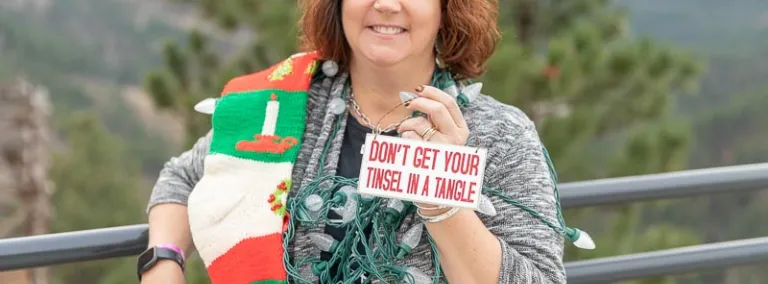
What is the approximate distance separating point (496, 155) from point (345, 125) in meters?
0.24

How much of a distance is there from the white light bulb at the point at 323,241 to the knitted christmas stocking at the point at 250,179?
0.05 meters

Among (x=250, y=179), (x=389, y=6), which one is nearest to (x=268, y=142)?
(x=250, y=179)

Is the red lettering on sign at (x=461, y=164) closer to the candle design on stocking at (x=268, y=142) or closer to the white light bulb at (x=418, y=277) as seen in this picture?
the white light bulb at (x=418, y=277)

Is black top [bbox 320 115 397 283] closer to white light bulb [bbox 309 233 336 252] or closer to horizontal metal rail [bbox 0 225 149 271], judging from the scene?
white light bulb [bbox 309 233 336 252]

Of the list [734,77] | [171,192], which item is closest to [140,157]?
[734,77]

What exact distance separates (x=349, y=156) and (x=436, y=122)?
29cm

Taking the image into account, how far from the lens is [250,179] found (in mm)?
1256

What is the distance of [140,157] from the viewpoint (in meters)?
29.5

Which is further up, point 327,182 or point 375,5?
point 375,5

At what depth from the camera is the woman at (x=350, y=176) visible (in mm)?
1157

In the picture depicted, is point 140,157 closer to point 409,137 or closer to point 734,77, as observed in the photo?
point 734,77

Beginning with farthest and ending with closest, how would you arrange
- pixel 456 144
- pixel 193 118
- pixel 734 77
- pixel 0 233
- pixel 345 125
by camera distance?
1. pixel 734 77
2. pixel 193 118
3. pixel 0 233
4. pixel 345 125
5. pixel 456 144

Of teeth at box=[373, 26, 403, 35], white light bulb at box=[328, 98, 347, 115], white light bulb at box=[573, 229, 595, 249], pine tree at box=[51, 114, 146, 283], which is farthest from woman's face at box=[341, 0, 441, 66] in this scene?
pine tree at box=[51, 114, 146, 283]

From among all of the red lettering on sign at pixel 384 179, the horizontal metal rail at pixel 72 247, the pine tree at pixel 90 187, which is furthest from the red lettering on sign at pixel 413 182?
the pine tree at pixel 90 187
